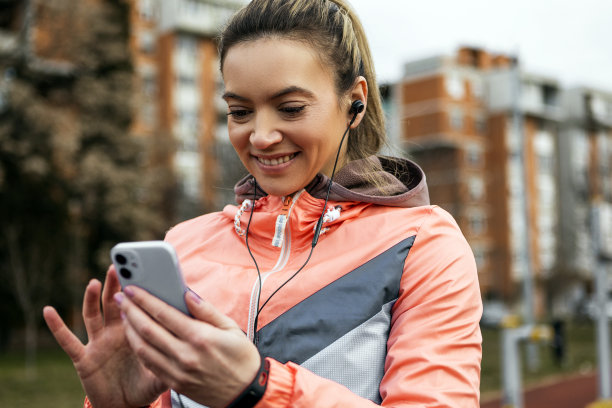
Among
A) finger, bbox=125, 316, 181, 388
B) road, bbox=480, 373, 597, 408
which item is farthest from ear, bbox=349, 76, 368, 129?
road, bbox=480, 373, 597, 408

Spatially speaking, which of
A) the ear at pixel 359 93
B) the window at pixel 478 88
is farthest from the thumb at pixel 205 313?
the window at pixel 478 88

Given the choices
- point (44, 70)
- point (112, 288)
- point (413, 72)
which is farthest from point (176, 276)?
point (413, 72)

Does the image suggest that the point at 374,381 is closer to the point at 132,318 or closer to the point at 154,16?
the point at 132,318

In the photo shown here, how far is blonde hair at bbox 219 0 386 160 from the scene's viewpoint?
1.47 m

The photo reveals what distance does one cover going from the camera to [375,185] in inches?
61.7

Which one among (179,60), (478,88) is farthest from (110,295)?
(478,88)

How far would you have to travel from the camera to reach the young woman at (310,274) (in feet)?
4.01

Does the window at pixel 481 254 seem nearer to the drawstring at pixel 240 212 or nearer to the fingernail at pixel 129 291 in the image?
the drawstring at pixel 240 212

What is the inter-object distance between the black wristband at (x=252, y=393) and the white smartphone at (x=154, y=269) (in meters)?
0.15

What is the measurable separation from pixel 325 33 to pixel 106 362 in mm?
792

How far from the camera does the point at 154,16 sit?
3916cm

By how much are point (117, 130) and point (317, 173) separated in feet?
69.3

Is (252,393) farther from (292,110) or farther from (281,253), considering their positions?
(292,110)

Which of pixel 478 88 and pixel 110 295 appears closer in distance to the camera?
pixel 110 295
